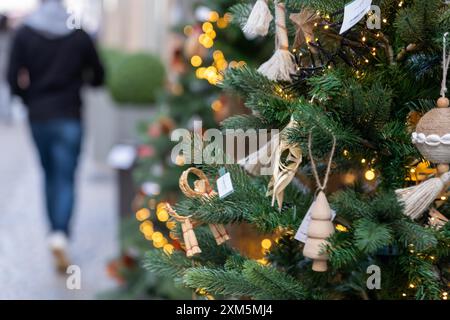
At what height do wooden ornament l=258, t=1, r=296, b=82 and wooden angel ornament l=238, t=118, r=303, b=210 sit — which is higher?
wooden ornament l=258, t=1, r=296, b=82

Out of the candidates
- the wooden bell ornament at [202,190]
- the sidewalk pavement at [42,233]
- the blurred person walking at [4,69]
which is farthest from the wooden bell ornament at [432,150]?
the blurred person walking at [4,69]

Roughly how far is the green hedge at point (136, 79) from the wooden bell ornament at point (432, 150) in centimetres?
546

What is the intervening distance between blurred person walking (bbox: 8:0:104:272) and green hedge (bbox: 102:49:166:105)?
1926 mm

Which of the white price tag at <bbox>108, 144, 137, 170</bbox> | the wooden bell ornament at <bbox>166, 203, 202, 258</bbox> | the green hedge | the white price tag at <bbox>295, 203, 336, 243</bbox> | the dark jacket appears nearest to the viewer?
the white price tag at <bbox>295, 203, 336, 243</bbox>

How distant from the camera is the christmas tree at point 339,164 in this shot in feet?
5.74

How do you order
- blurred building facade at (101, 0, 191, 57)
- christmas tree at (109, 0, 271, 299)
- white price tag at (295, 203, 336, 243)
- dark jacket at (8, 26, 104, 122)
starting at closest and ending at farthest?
white price tag at (295, 203, 336, 243), christmas tree at (109, 0, 271, 299), dark jacket at (8, 26, 104, 122), blurred building facade at (101, 0, 191, 57)

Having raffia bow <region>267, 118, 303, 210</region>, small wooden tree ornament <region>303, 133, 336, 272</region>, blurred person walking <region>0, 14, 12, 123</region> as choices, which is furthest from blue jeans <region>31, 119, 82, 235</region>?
blurred person walking <region>0, 14, 12, 123</region>

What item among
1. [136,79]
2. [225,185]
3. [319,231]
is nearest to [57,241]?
[136,79]

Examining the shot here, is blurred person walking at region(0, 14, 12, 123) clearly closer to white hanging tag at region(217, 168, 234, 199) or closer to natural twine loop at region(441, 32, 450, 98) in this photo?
white hanging tag at region(217, 168, 234, 199)

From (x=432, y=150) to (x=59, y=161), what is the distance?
12.3 feet

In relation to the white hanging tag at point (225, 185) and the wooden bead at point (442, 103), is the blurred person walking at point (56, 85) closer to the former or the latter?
the white hanging tag at point (225, 185)

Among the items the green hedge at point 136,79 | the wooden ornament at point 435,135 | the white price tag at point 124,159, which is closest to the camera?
the wooden ornament at point 435,135

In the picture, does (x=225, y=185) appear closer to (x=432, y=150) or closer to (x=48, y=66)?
(x=432, y=150)

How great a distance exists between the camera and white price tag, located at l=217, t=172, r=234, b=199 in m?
1.86
